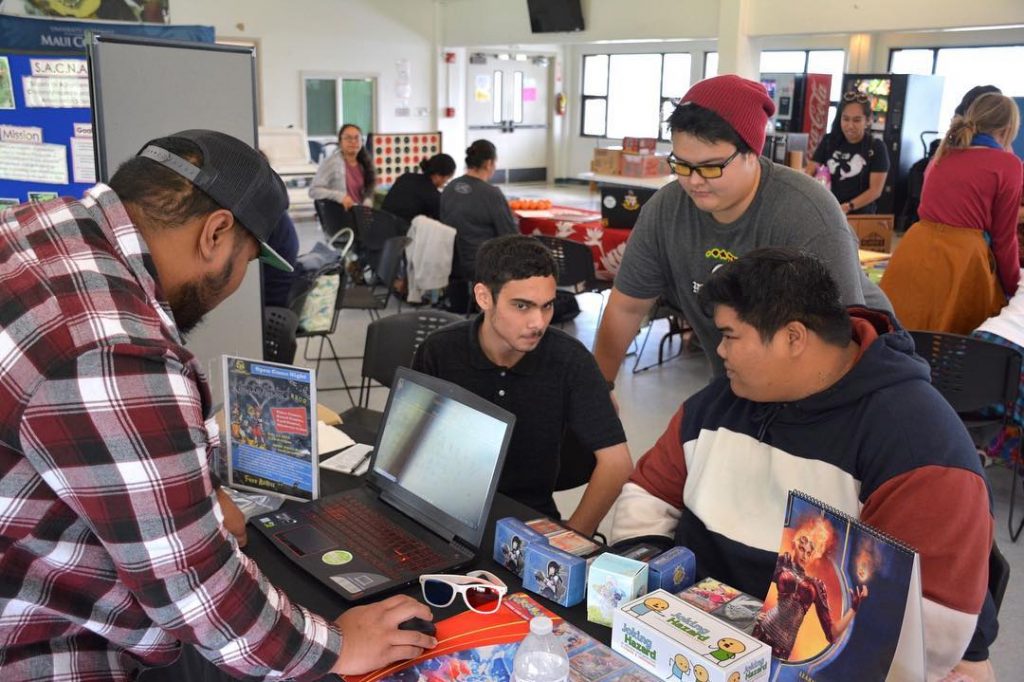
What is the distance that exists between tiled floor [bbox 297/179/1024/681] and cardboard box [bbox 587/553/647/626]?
50 centimetres

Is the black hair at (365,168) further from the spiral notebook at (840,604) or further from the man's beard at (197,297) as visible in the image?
the spiral notebook at (840,604)

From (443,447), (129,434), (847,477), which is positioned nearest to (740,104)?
(847,477)

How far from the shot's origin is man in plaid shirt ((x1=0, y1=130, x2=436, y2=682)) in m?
1.00

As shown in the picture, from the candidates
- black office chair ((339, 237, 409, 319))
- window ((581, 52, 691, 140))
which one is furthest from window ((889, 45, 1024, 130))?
black office chair ((339, 237, 409, 319))

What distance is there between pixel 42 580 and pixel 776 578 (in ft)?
3.22

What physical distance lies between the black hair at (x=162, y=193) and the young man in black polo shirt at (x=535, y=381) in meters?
1.09

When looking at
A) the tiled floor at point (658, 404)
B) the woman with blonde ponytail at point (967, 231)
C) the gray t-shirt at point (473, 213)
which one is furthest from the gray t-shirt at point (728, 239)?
the gray t-shirt at point (473, 213)

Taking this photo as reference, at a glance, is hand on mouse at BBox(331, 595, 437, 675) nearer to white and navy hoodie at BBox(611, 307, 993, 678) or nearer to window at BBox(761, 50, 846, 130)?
white and navy hoodie at BBox(611, 307, 993, 678)

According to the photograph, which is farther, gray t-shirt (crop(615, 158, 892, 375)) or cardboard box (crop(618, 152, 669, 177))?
cardboard box (crop(618, 152, 669, 177))

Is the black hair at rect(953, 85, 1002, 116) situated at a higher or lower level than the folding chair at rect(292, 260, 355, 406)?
higher

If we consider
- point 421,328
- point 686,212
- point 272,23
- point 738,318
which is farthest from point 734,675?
point 272,23

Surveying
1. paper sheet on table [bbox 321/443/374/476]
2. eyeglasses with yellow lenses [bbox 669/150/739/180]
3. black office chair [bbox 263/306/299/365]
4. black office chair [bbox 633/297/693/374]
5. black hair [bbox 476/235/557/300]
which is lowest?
black office chair [bbox 633/297/693/374]

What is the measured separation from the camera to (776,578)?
1.32 meters

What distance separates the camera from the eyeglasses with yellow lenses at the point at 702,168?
6.84 feet
